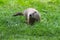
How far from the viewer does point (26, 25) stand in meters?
5.81

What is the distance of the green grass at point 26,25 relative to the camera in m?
5.32

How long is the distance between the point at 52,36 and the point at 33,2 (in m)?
2.43

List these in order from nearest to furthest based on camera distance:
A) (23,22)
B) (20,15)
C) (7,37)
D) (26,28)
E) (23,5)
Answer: (7,37)
(26,28)
(23,22)
(20,15)
(23,5)

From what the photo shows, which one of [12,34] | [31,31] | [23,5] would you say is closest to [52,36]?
[31,31]

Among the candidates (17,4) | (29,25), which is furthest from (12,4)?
(29,25)

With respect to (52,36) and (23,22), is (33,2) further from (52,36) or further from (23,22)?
(52,36)

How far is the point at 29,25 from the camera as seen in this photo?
Answer: 582cm

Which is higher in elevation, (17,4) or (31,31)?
(17,4)

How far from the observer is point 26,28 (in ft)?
18.4

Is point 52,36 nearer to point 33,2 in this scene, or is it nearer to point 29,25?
point 29,25

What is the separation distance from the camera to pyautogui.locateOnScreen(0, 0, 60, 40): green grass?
17.5 ft

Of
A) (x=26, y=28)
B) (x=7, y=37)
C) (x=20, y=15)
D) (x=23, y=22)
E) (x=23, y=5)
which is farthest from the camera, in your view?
(x=23, y=5)

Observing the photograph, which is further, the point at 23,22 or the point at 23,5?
the point at 23,5

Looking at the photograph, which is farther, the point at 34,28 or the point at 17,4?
the point at 17,4
